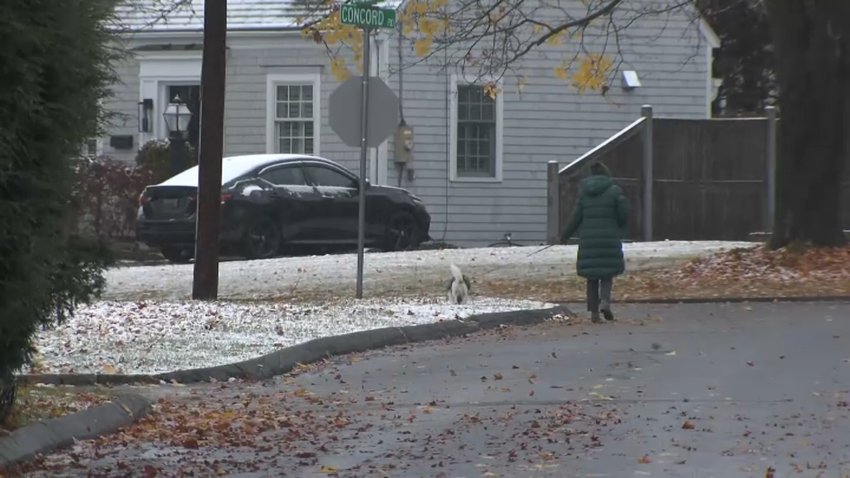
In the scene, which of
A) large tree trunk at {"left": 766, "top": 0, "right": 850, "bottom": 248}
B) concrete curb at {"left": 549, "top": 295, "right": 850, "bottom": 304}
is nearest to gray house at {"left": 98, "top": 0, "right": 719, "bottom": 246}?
large tree trunk at {"left": 766, "top": 0, "right": 850, "bottom": 248}

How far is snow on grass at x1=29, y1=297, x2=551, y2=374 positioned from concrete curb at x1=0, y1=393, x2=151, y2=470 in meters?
1.67

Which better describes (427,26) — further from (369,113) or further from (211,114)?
(211,114)

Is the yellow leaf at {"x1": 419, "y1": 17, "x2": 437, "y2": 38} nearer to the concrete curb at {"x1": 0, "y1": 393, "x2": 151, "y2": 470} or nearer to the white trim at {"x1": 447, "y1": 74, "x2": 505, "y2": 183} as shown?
the white trim at {"x1": 447, "y1": 74, "x2": 505, "y2": 183}

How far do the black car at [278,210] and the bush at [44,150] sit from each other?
633 inches

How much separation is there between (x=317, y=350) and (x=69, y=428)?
16.1 feet

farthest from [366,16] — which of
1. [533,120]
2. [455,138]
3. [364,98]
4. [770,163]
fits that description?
[533,120]

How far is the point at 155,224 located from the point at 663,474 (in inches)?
743

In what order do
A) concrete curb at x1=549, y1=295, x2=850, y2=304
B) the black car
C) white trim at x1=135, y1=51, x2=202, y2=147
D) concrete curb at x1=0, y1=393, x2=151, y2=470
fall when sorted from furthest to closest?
white trim at x1=135, y1=51, x2=202, y2=147 < the black car < concrete curb at x1=549, y1=295, x2=850, y2=304 < concrete curb at x1=0, y1=393, x2=151, y2=470

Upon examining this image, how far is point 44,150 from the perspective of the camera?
897cm

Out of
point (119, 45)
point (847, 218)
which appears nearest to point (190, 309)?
point (119, 45)

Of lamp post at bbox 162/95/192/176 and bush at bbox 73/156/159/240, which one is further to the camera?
lamp post at bbox 162/95/192/176

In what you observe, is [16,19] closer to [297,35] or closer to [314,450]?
[314,450]

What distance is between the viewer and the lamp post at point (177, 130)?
31969mm

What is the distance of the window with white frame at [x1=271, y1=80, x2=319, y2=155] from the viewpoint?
3409 centimetres
